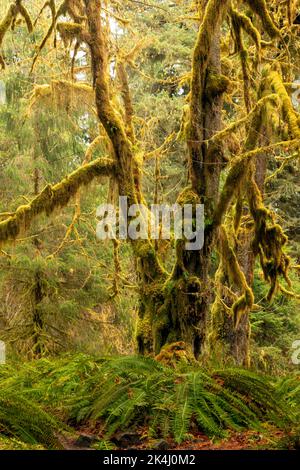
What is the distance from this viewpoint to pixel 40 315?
46.2 feet

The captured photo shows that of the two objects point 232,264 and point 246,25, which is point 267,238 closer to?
point 232,264

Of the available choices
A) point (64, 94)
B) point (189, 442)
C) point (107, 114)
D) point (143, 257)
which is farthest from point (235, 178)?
point (189, 442)

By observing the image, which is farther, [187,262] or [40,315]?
[40,315]

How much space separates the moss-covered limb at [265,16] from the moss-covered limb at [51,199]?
2646mm

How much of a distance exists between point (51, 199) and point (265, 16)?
3469 mm

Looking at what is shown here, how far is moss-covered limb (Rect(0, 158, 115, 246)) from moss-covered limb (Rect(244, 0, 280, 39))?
104 inches

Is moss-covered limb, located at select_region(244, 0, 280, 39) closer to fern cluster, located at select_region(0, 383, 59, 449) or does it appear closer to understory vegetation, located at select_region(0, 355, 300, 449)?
understory vegetation, located at select_region(0, 355, 300, 449)

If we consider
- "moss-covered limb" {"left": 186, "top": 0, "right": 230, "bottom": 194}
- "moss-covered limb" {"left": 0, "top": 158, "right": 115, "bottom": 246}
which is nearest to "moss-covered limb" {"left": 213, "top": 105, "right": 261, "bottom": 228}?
"moss-covered limb" {"left": 186, "top": 0, "right": 230, "bottom": 194}

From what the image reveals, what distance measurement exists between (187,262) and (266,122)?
1966 millimetres

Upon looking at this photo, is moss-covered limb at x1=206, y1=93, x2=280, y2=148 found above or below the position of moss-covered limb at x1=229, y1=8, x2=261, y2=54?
below

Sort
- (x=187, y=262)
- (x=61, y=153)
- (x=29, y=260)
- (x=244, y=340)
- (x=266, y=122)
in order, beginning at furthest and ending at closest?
(x=61, y=153)
(x=29, y=260)
(x=244, y=340)
(x=187, y=262)
(x=266, y=122)

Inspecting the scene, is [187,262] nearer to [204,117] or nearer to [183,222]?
[183,222]

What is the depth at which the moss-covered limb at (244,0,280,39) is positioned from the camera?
293 inches
